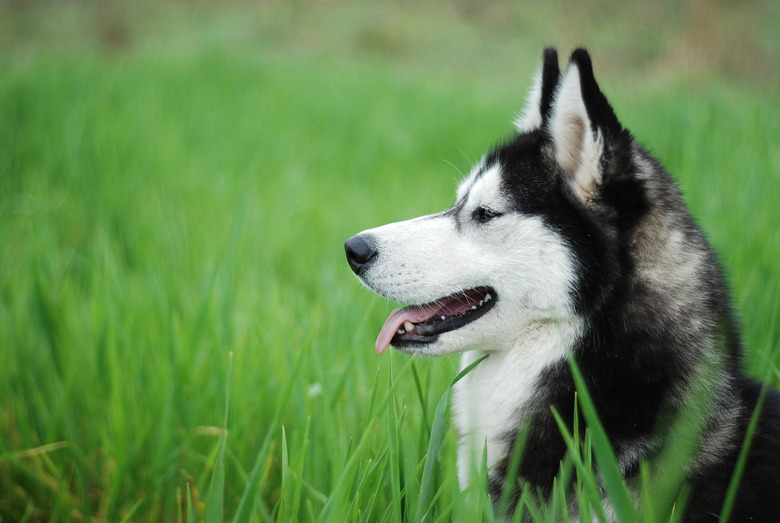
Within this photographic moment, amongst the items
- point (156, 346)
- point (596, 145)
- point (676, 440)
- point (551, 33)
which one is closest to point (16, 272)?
point (156, 346)

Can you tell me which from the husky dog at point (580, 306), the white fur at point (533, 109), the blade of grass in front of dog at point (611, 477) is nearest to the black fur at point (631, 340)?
the husky dog at point (580, 306)

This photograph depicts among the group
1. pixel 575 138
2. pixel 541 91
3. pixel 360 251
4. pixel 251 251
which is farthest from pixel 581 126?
pixel 251 251

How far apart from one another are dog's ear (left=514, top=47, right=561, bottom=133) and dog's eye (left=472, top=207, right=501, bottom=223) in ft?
1.15

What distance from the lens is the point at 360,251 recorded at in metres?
1.76

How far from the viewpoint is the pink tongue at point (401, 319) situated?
179 centimetres

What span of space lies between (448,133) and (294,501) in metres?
5.53

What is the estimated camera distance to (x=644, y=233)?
158 centimetres

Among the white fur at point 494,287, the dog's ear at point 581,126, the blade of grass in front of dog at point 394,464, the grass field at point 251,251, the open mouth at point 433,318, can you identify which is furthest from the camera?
the grass field at point 251,251

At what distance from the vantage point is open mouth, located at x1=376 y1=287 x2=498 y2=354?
1725 millimetres

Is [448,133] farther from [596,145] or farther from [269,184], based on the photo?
[596,145]

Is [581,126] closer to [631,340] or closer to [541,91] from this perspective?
[541,91]

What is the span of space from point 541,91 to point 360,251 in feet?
2.85

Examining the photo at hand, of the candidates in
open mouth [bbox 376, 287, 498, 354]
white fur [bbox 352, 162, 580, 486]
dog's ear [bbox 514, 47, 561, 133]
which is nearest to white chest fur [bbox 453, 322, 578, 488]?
white fur [bbox 352, 162, 580, 486]

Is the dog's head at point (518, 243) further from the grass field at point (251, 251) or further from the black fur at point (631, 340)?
the grass field at point (251, 251)
